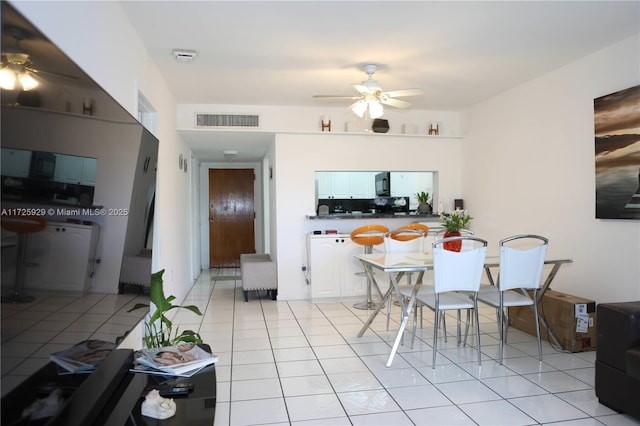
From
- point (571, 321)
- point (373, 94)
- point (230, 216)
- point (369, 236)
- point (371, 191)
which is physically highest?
point (373, 94)

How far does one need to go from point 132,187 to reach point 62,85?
66 centimetres

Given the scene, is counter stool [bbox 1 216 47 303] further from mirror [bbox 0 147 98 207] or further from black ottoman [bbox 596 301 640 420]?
black ottoman [bbox 596 301 640 420]

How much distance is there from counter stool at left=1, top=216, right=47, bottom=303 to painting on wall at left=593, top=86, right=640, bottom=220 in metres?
4.02

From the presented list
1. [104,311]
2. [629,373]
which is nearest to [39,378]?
[104,311]

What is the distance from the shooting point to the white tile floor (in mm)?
2492

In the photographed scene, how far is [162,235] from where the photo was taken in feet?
13.7

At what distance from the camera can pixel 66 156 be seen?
1.13 meters

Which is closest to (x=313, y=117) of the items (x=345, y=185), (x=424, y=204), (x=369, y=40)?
(x=345, y=185)

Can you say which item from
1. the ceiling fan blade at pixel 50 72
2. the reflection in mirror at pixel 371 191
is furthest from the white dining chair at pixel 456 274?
the reflection in mirror at pixel 371 191

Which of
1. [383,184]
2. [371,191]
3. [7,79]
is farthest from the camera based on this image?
[371,191]

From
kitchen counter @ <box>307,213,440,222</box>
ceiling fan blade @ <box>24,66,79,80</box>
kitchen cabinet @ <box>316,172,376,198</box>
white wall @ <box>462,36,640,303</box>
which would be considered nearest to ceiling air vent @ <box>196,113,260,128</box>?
kitchen cabinet @ <box>316,172,376,198</box>

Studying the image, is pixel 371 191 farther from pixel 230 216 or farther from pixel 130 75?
pixel 130 75

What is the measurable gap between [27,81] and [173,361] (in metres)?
1.29

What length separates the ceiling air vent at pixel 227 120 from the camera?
5586 millimetres
